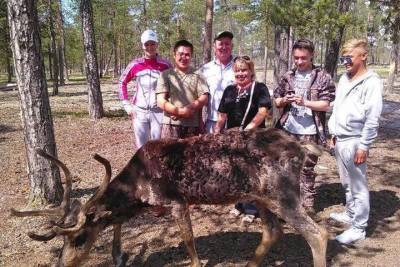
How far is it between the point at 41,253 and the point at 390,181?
5906 mm

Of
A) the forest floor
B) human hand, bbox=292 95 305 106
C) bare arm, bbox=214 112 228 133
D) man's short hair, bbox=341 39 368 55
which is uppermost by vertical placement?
man's short hair, bbox=341 39 368 55

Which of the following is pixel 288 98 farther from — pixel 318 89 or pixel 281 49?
pixel 281 49

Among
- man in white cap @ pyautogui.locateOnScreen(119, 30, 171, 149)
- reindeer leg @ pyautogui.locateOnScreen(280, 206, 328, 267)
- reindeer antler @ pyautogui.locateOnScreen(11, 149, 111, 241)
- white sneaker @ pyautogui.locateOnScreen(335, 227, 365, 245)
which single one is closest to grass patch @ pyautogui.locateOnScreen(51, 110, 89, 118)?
man in white cap @ pyautogui.locateOnScreen(119, 30, 171, 149)

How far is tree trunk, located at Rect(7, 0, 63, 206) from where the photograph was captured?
204 inches

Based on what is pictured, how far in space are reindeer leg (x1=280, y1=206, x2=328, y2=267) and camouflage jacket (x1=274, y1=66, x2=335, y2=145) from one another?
→ 5.10ft

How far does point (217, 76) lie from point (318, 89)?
1.37 m

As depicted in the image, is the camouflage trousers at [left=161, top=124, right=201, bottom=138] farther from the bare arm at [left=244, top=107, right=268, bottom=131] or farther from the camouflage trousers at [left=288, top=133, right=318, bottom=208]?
the camouflage trousers at [left=288, top=133, right=318, bottom=208]

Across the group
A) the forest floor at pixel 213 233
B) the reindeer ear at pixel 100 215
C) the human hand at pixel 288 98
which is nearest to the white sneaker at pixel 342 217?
the forest floor at pixel 213 233

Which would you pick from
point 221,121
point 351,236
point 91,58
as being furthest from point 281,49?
point 351,236

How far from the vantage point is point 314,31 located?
11859 mm

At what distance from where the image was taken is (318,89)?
5051mm

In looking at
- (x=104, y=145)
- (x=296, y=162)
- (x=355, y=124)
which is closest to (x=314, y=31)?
Answer: (x=104, y=145)

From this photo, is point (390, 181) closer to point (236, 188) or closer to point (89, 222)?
point (236, 188)

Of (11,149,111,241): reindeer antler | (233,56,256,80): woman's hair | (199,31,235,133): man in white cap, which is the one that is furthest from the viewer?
(199,31,235,133): man in white cap
